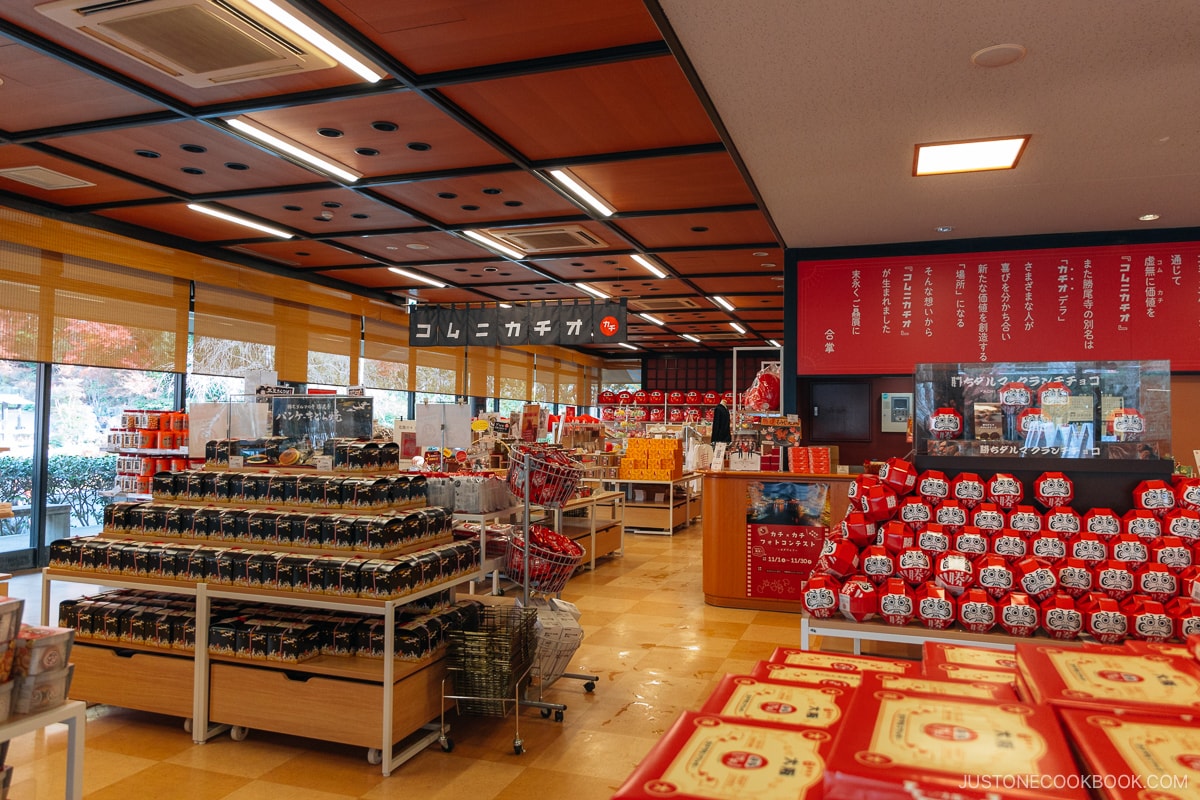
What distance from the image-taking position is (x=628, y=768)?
355 cm

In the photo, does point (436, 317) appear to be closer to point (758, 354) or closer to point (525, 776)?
point (525, 776)

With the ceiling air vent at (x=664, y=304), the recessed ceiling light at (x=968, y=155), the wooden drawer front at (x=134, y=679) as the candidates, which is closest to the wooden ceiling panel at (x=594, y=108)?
the recessed ceiling light at (x=968, y=155)

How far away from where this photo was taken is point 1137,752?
0.95 metres

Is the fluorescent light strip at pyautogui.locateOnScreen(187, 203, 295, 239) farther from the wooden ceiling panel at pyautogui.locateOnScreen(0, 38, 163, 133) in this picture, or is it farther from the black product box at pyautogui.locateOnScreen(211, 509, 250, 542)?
the black product box at pyautogui.locateOnScreen(211, 509, 250, 542)

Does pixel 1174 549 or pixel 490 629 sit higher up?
pixel 1174 549

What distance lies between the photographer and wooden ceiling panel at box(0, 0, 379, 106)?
420cm

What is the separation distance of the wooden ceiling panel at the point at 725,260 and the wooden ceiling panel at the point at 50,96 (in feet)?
19.0

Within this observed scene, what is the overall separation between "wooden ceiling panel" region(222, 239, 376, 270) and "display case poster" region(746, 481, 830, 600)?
6018 mm

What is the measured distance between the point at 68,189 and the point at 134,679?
5.36 m

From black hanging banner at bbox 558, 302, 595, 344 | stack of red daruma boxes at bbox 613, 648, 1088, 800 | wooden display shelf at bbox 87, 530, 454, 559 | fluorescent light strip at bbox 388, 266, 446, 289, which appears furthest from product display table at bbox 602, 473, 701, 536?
stack of red daruma boxes at bbox 613, 648, 1088, 800

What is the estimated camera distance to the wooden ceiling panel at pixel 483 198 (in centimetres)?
676

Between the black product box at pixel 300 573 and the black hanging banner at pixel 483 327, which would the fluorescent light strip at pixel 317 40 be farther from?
the black hanging banner at pixel 483 327

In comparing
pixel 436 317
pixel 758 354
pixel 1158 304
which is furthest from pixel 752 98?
pixel 758 354

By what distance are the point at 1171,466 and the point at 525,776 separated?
11.3ft
